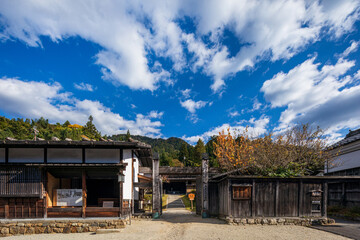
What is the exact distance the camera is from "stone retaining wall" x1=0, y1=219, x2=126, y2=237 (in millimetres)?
10641

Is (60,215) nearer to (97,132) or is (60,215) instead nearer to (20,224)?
(20,224)

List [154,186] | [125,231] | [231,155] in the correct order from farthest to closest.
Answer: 1. [231,155]
2. [154,186]
3. [125,231]

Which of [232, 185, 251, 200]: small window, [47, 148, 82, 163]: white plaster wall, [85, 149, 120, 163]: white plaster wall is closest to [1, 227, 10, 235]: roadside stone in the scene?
[47, 148, 82, 163]: white plaster wall

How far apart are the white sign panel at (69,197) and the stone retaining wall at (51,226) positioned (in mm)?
1083

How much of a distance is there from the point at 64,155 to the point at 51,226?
155 inches

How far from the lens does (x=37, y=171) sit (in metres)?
11.0

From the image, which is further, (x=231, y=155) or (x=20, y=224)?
(x=231, y=155)

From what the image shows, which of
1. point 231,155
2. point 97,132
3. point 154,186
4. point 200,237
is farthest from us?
point 97,132

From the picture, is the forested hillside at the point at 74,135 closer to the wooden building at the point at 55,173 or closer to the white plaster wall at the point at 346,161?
the white plaster wall at the point at 346,161

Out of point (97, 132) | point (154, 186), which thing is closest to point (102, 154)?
point (154, 186)

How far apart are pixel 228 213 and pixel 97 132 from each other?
225 feet

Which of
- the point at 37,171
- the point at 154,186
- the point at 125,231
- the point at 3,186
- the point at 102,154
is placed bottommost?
the point at 125,231

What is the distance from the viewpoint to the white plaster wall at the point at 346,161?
49.4ft

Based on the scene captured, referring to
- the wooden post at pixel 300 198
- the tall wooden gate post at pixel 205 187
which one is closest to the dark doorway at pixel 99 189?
the tall wooden gate post at pixel 205 187
